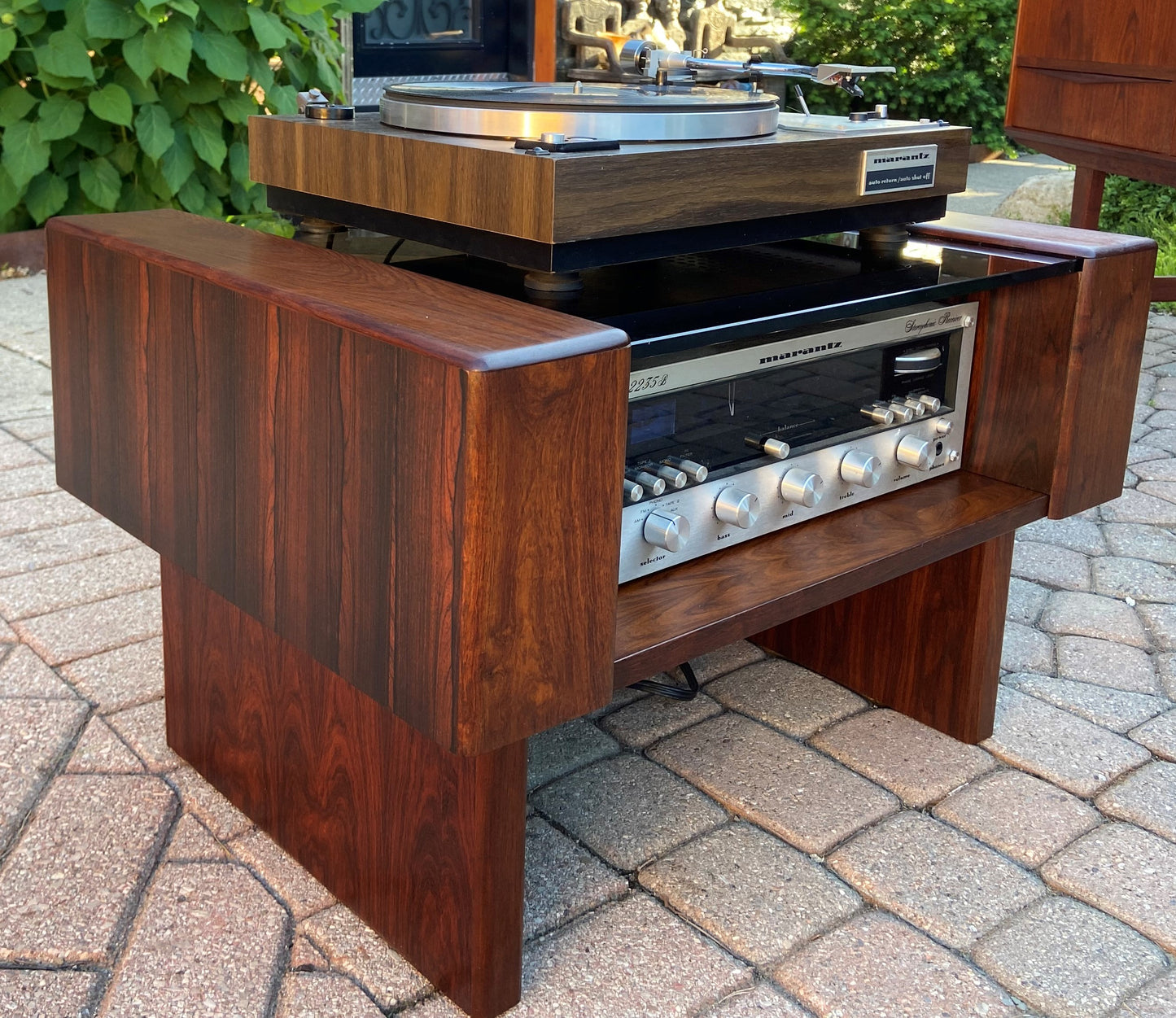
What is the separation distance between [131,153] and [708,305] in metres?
3.21

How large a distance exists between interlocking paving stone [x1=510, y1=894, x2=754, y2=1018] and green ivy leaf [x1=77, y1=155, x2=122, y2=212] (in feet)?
10.3

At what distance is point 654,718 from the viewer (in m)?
1.82

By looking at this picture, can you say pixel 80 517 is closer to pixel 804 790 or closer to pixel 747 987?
pixel 804 790

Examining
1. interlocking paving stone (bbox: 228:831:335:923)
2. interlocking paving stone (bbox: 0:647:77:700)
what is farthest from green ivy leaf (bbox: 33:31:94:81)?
interlocking paving stone (bbox: 228:831:335:923)

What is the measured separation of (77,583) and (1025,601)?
1556mm

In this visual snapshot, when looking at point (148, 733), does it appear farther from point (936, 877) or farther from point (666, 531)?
point (936, 877)

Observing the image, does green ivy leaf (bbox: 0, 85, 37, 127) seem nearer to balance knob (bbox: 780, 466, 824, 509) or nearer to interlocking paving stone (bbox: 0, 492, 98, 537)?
interlocking paving stone (bbox: 0, 492, 98, 537)

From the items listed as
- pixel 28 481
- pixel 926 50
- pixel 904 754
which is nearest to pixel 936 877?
pixel 904 754

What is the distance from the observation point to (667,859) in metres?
1.51

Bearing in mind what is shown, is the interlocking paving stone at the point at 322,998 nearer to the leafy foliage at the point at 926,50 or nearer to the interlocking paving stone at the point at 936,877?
the interlocking paving stone at the point at 936,877

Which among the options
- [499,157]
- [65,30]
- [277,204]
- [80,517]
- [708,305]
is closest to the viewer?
[499,157]

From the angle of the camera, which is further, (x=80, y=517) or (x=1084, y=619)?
(x=80, y=517)

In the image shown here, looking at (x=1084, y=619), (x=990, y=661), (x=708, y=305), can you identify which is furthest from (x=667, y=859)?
(x=1084, y=619)

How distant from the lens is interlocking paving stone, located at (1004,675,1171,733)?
1850mm
